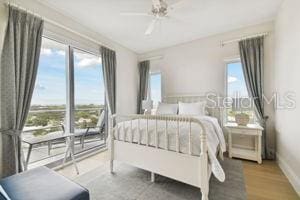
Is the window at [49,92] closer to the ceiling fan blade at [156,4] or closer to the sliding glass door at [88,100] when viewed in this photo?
the sliding glass door at [88,100]

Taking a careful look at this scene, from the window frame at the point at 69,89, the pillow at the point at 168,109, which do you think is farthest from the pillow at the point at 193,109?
the window frame at the point at 69,89

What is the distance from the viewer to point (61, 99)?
301 centimetres

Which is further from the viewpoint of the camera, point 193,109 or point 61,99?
point 193,109

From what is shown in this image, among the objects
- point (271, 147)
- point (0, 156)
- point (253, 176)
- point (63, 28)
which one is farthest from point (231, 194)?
point (63, 28)

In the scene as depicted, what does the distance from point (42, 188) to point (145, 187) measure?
122cm

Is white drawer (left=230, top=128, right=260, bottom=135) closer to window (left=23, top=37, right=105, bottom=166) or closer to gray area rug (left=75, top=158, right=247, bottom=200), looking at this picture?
gray area rug (left=75, top=158, right=247, bottom=200)

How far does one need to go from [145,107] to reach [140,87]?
2.98 ft

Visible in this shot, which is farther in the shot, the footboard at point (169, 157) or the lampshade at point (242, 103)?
the lampshade at point (242, 103)

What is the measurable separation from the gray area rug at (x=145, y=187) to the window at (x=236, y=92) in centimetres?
130

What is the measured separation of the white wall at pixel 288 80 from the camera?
6.59ft

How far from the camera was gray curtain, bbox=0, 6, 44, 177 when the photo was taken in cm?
203

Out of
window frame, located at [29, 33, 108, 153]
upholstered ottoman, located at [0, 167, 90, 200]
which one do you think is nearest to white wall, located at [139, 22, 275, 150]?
window frame, located at [29, 33, 108, 153]

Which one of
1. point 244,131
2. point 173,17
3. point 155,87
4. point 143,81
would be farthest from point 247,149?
point 143,81

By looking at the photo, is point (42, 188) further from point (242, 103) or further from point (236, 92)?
point (236, 92)
